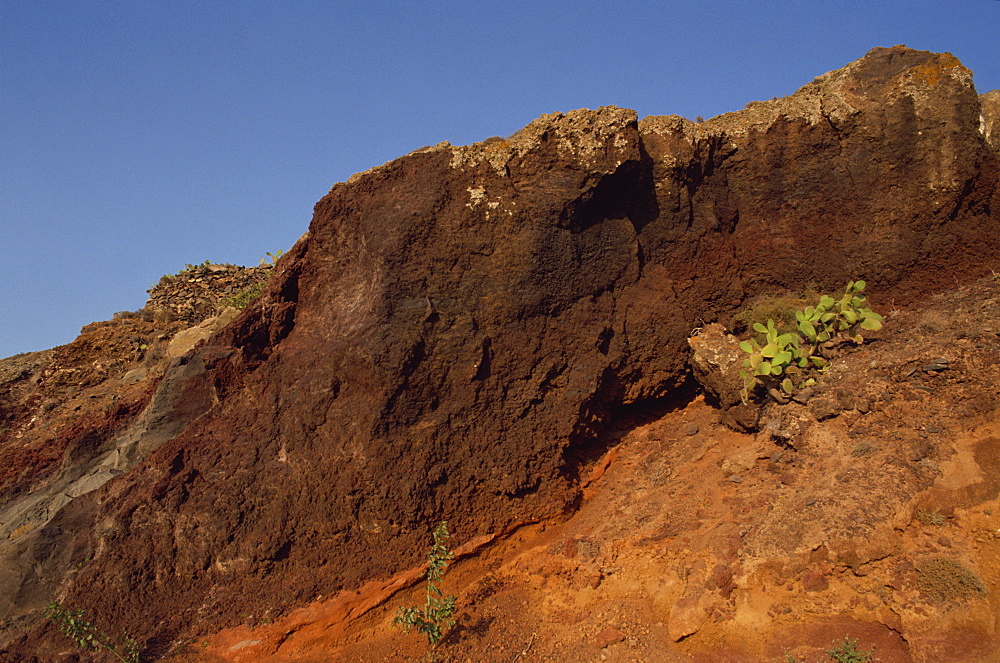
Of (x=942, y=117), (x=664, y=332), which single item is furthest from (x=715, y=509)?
(x=942, y=117)

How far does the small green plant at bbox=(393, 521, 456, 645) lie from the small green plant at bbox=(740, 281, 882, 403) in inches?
117

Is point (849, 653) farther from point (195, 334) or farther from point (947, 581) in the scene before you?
point (195, 334)

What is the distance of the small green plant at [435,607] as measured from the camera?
5.02m

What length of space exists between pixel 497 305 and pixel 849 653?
3.61m

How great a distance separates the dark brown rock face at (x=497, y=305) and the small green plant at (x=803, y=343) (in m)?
0.54

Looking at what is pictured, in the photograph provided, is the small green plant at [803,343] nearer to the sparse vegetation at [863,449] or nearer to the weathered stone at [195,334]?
the sparse vegetation at [863,449]

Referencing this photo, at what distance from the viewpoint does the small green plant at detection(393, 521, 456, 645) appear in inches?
198

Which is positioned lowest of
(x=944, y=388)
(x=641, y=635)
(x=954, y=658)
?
(x=954, y=658)

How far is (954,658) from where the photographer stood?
3896 mm

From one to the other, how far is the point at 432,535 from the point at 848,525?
10.5ft

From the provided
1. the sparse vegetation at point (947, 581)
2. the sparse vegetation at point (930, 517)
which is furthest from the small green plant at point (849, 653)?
the sparse vegetation at point (930, 517)

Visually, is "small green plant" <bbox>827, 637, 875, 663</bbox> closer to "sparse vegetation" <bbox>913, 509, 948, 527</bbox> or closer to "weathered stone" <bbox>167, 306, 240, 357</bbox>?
"sparse vegetation" <bbox>913, 509, 948, 527</bbox>

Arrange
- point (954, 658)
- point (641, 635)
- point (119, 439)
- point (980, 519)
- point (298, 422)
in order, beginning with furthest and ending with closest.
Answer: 1. point (119, 439)
2. point (298, 422)
3. point (641, 635)
4. point (980, 519)
5. point (954, 658)

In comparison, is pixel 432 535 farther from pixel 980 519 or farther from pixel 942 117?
pixel 942 117
